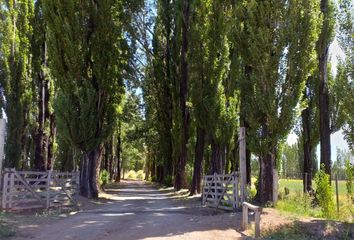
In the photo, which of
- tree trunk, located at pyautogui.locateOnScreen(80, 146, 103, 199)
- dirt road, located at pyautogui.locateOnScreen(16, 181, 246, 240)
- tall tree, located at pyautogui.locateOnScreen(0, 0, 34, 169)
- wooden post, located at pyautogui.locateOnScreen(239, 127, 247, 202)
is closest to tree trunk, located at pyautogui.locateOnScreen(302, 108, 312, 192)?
tree trunk, located at pyautogui.locateOnScreen(80, 146, 103, 199)

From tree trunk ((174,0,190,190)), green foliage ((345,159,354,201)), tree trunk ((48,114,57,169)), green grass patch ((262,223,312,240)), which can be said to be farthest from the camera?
tree trunk ((174,0,190,190))

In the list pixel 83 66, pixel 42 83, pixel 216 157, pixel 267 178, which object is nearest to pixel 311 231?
pixel 267 178

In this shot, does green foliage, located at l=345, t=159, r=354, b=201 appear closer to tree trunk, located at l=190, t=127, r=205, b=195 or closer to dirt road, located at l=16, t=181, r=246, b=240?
dirt road, located at l=16, t=181, r=246, b=240

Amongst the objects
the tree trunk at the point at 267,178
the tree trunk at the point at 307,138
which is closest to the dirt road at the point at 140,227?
the tree trunk at the point at 267,178

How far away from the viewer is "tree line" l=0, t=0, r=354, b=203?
1681cm

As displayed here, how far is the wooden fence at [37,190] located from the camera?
1504 cm

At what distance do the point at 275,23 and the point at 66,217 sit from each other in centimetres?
1025

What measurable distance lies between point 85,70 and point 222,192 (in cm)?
1083

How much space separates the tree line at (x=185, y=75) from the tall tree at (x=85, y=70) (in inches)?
2.3

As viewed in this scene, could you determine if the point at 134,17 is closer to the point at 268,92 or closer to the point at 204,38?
the point at 204,38

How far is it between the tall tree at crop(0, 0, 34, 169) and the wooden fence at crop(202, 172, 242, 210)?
1477 cm

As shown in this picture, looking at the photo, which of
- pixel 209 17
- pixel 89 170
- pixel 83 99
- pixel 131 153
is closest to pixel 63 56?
pixel 83 99

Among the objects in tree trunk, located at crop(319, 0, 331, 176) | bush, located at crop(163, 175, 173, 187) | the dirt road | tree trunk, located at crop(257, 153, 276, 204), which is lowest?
the dirt road

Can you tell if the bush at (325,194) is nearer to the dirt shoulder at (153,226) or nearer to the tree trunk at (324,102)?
the dirt shoulder at (153,226)
